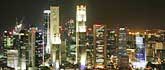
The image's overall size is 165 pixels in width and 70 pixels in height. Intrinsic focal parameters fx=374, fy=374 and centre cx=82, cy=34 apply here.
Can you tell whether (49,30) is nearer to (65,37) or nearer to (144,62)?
(65,37)

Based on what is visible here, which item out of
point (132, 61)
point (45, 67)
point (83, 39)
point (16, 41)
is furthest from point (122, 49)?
point (16, 41)

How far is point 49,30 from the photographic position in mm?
8359

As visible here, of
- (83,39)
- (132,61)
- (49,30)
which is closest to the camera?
(83,39)

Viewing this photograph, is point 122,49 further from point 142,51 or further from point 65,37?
point 65,37

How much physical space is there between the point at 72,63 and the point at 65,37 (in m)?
1.17

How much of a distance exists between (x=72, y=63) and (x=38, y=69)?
653 mm

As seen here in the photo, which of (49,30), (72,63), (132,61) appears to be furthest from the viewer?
(49,30)

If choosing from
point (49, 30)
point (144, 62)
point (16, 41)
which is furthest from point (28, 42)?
point (144, 62)

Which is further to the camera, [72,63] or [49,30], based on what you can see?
[49,30]

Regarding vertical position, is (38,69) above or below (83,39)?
below

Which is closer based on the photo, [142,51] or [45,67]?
[45,67]

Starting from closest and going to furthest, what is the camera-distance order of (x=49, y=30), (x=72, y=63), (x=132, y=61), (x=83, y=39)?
(x=72, y=63) → (x=83, y=39) → (x=132, y=61) → (x=49, y=30)

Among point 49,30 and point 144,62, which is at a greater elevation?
point 49,30

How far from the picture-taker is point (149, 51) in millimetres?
7859
